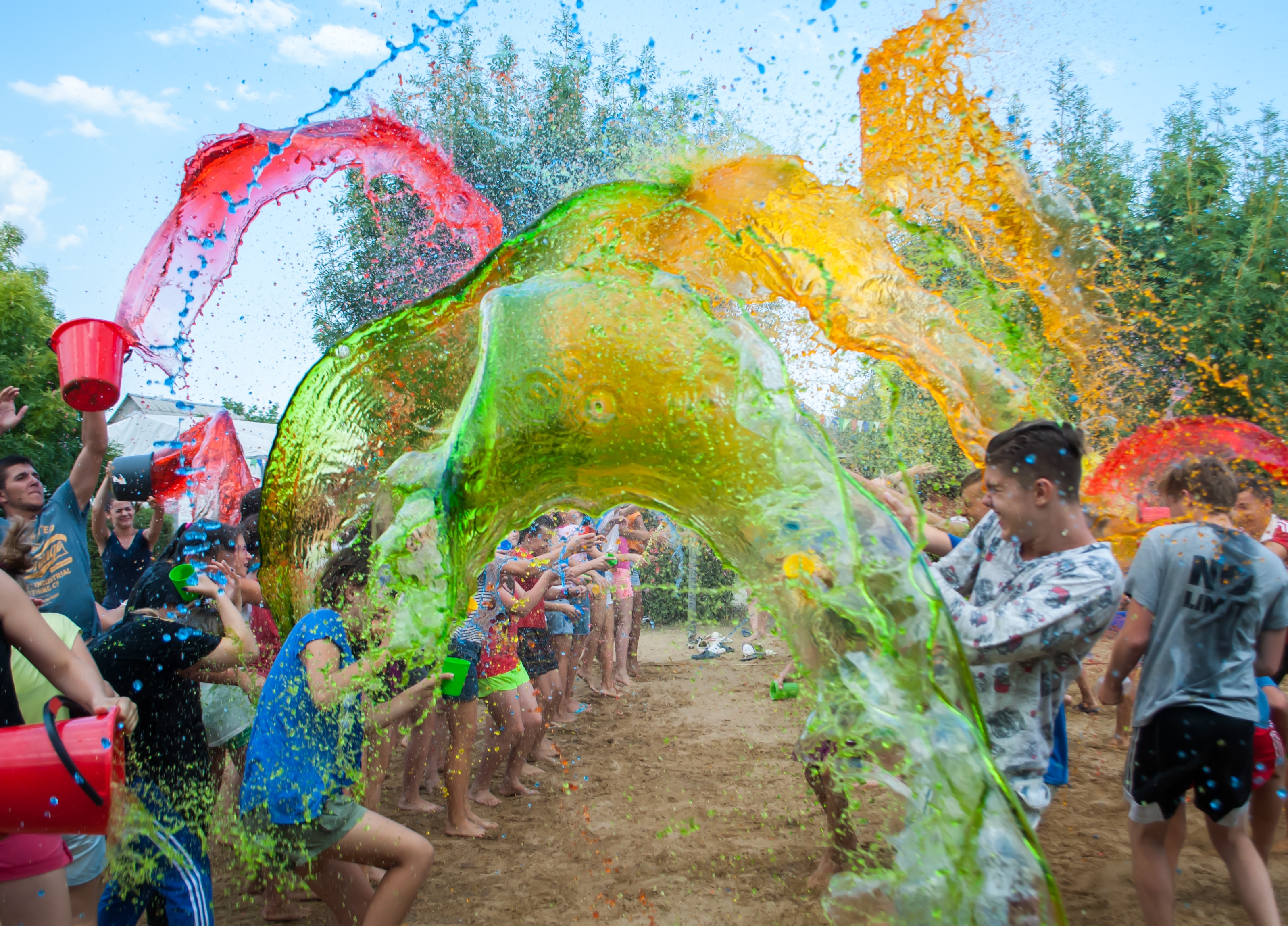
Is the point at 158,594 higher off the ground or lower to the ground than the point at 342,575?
lower

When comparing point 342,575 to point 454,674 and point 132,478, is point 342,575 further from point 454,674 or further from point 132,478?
point 132,478

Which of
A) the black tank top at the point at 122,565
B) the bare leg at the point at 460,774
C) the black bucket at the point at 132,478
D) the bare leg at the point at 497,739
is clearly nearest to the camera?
the black bucket at the point at 132,478

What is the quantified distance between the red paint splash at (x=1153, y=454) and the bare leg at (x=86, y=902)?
3737mm

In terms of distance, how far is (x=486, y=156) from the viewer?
9.34 meters

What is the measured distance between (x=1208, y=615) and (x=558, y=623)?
437cm

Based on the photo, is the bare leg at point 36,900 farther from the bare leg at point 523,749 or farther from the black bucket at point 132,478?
the bare leg at point 523,749

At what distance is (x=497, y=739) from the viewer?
4.86m

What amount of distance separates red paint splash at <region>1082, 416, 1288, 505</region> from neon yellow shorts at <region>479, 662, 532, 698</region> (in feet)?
10.5

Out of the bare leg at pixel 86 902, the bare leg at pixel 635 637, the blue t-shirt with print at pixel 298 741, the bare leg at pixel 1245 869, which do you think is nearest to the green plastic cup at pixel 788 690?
the blue t-shirt with print at pixel 298 741

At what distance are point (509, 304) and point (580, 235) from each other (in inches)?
15.4

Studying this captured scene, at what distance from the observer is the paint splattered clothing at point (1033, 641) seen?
185cm

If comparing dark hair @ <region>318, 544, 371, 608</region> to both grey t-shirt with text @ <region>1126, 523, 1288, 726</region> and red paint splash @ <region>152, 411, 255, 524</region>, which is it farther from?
grey t-shirt with text @ <region>1126, 523, 1288, 726</region>

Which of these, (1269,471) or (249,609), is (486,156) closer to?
(249,609)

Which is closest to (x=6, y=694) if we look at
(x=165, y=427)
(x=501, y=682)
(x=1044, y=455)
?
(x=501, y=682)
